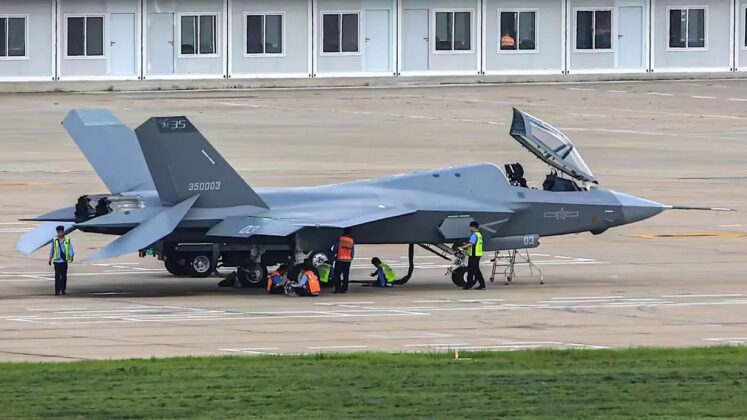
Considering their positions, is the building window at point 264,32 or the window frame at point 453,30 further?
the window frame at point 453,30

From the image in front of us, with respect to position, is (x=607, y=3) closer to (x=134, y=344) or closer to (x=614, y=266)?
(x=614, y=266)

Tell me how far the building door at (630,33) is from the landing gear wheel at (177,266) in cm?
5717

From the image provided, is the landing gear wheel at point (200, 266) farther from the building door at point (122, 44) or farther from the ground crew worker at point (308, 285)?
the building door at point (122, 44)

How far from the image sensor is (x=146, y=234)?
1316 inches

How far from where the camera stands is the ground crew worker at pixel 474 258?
1378 inches

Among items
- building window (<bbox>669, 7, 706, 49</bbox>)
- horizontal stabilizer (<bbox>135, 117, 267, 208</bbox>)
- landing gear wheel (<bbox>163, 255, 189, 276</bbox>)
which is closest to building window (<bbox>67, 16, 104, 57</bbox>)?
building window (<bbox>669, 7, 706, 49</bbox>)

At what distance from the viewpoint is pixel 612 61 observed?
301ft

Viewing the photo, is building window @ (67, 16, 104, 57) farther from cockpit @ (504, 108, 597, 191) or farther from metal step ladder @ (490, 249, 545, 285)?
cockpit @ (504, 108, 597, 191)

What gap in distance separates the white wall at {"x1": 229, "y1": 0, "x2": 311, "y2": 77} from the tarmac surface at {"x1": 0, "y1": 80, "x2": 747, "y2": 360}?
296cm

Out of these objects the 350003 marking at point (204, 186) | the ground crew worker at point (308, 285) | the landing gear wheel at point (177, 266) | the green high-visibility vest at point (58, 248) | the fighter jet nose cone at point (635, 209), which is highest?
the 350003 marking at point (204, 186)

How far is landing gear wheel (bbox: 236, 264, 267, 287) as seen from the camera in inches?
1410

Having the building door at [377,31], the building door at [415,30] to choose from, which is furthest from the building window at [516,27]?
the building door at [377,31]

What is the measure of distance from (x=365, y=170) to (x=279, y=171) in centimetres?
304

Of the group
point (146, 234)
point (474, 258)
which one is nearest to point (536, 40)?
point (474, 258)
